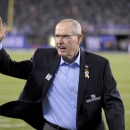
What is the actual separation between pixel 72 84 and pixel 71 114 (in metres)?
0.27

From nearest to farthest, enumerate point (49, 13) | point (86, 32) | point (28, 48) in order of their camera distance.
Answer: point (28, 48) < point (86, 32) < point (49, 13)

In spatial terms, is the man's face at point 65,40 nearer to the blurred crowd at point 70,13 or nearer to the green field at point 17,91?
the green field at point 17,91

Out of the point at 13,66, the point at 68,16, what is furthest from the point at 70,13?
the point at 13,66

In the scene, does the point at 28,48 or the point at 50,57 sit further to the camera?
the point at 28,48

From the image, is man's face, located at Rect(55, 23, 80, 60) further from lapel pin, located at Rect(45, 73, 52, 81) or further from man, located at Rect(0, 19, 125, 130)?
lapel pin, located at Rect(45, 73, 52, 81)

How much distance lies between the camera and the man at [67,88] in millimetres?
3543

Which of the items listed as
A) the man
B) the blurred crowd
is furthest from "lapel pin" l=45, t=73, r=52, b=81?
the blurred crowd

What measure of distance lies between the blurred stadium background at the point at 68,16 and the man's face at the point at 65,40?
2147 cm

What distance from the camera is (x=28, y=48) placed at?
A: 27.9 meters

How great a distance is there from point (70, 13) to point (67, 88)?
106 feet

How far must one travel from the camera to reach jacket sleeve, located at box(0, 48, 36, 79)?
11.6 ft

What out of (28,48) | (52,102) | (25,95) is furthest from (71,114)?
(28,48)

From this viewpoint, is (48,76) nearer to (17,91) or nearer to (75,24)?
(75,24)

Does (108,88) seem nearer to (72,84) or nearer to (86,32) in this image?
(72,84)
